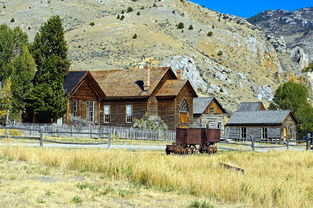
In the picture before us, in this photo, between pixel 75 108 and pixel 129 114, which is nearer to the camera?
pixel 75 108

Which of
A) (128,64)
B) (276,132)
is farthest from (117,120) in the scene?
(128,64)

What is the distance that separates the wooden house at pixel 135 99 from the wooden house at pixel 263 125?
10742mm

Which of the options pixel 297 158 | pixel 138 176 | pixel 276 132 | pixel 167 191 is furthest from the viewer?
pixel 276 132

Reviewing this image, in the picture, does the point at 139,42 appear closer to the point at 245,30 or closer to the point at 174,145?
the point at 245,30

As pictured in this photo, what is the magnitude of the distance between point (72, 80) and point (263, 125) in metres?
25.3

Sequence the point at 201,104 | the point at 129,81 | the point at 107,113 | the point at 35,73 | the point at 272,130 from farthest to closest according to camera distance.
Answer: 1. the point at 201,104
2. the point at 272,130
3. the point at 129,81
4. the point at 107,113
5. the point at 35,73

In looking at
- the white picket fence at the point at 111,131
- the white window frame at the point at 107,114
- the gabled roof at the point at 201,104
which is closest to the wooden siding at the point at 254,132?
the gabled roof at the point at 201,104

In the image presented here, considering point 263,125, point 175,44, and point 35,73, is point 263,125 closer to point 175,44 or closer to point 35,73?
point 35,73

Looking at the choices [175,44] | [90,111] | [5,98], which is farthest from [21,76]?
[175,44]

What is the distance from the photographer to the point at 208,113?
54.2 m

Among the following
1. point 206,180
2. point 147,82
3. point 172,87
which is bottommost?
point 206,180

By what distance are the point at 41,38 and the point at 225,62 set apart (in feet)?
203

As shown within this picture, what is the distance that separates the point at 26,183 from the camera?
10.7m

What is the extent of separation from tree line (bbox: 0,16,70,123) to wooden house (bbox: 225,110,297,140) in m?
23.3
